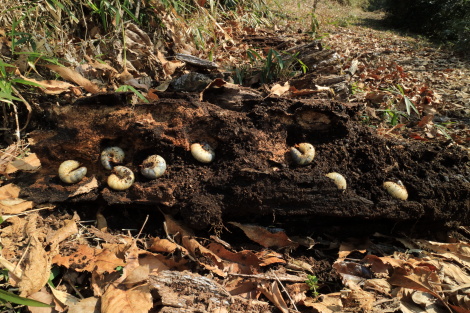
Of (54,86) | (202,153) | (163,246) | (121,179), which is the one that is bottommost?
(163,246)

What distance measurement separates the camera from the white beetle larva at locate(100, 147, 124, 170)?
9.00ft

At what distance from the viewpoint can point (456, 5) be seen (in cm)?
1109

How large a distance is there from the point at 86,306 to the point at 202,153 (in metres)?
1.49

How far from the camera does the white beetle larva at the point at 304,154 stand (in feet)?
8.84

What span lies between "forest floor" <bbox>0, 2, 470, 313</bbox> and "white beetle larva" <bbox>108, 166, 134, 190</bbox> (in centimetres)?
9

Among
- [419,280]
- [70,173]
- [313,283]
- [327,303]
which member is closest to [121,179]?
[70,173]

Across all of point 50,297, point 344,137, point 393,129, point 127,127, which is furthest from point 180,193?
point 393,129

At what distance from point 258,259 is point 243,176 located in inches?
28.2

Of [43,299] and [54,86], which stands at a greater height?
[54,86]

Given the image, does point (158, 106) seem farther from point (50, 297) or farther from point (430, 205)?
point (430, 205)

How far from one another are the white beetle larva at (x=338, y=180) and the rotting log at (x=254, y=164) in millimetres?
63

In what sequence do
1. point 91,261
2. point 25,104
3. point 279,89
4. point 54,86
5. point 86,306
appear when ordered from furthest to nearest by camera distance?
point 279,89 → point 54,86 → point 25,104 → point 91,261 → point 86,306

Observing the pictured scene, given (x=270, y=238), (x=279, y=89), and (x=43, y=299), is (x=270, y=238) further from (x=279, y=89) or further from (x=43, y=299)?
(x=279, y=89)

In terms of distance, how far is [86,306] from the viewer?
201cm
